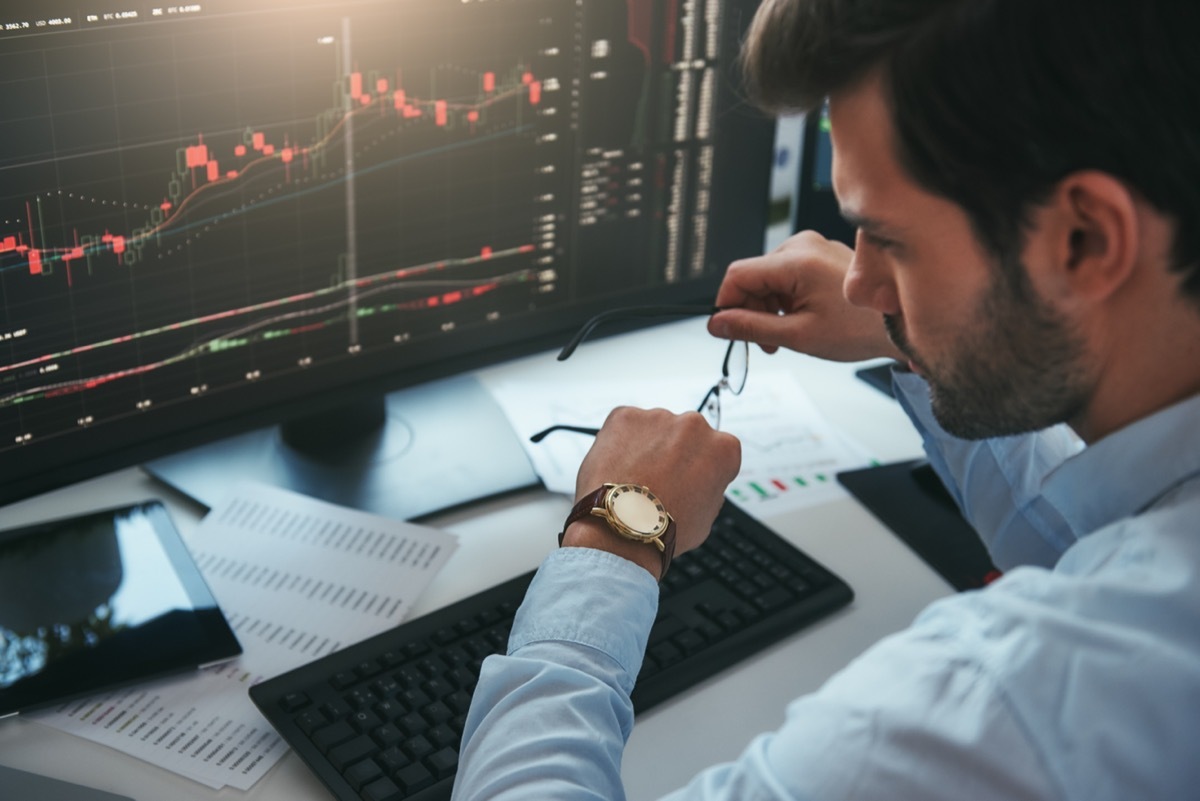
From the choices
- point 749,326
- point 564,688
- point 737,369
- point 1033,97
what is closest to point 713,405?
point 749,326

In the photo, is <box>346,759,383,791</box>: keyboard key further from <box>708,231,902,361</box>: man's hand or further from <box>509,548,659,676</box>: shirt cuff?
<box>708,231,902,361</box>: man's hand

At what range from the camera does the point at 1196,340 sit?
69 cm

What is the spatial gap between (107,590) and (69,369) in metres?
0.17

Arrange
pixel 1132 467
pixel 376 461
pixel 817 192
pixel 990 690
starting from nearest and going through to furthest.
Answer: pixel 990 690, pixel 1132 467, pixel 376 461, pixel 817 192

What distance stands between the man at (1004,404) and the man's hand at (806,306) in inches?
8.8

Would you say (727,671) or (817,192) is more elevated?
(817,192)

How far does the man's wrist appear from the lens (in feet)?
2.67

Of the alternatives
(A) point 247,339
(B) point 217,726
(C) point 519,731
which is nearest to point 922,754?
(C) point 519,731

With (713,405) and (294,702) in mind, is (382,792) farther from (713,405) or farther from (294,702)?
(713,405)

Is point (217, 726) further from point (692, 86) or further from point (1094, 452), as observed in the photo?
point (692, 86)

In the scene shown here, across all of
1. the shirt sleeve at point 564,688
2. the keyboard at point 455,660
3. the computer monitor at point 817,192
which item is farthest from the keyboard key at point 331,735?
the computer monitor at point 817,192

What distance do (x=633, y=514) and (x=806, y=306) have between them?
0.36m

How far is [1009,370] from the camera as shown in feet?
2.42

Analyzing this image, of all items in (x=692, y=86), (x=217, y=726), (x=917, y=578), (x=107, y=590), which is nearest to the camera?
(x=217, y=726)
